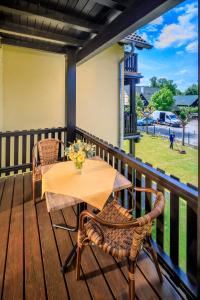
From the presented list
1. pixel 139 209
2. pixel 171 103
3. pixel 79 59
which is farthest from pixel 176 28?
pixel 139 209

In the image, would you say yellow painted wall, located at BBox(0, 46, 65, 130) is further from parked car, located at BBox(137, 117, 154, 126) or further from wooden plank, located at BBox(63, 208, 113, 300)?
parked car, located at BBox(137, 117, 154, 126)

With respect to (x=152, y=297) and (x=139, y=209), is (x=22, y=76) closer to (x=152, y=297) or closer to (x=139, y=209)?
(x=139, y=209)

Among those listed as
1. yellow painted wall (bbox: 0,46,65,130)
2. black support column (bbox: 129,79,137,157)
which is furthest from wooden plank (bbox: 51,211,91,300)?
black support column (bbox: 129,79,137,157)

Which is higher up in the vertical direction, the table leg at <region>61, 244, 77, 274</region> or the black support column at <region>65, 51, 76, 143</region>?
the black support column at <region>65, 51, 76, 143</region>

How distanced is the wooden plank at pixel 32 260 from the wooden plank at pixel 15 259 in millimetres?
45

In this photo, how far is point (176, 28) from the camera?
15977 mm

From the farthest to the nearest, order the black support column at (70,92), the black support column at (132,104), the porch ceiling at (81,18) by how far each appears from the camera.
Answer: the black support column at (132,104)
the black support column at (70,92)
the porch ceiling at (81,18)

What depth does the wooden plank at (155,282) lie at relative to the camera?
1.63m

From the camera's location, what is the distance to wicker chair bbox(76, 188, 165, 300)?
1342 mm

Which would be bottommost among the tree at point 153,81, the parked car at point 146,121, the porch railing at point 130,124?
the porch railing at point 130,124

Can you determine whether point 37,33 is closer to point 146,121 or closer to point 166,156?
point 146,121

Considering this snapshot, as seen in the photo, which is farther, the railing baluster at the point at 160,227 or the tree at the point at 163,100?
the tree at the point at 163,100

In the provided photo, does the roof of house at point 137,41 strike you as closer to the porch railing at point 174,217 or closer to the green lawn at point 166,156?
the porch railing at point 174,217

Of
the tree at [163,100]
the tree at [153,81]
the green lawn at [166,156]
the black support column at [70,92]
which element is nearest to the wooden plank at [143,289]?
the black support column at [70,92]
